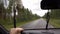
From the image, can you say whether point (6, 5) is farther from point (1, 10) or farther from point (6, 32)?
point (6, 32)

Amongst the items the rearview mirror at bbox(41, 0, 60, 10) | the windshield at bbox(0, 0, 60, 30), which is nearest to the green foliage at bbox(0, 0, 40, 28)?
the windshield at bbox(0, 0, 60, 30)

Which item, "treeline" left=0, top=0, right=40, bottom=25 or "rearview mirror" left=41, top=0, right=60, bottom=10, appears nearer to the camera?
"rearview mirror" left=41, top=0, right=60, bottom=10

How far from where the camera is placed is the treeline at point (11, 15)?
266 cm

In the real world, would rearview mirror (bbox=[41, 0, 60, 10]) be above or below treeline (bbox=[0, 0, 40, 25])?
above

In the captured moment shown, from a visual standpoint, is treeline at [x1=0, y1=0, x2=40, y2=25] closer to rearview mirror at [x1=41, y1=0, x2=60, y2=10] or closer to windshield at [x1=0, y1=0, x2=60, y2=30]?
windshield at [x1=0, y1=0, x2=60, y2=30]

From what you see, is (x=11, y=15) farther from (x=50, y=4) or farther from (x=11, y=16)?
(x=50, y=4)

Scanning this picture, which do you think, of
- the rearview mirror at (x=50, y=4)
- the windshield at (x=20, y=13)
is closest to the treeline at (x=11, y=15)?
the windshield at (x=20, y=13)

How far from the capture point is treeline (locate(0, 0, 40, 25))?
8.72 feet

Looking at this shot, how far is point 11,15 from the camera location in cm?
271

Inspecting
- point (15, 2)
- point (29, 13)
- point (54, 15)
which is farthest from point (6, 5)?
point (54, 15)

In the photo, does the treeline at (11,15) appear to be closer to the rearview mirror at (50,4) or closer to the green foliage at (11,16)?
the green foliage at (11,16)

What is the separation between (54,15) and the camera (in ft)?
8.88

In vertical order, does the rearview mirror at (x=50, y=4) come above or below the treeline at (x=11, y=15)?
above

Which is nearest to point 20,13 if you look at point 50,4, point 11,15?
point 11,15
